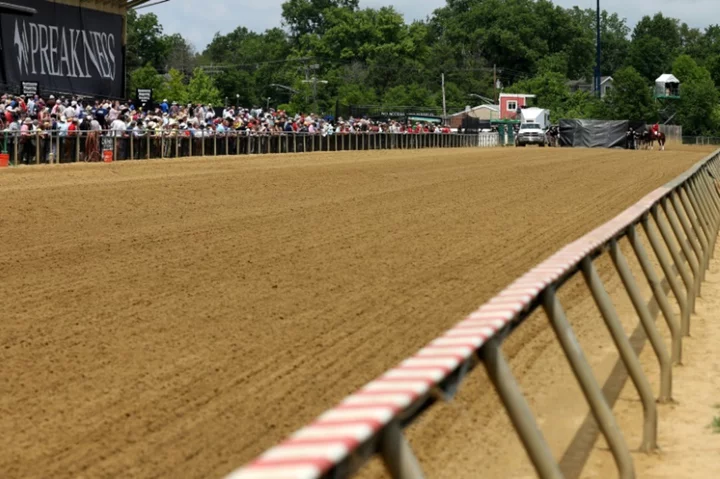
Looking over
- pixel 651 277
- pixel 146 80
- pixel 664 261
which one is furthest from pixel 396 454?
pixel 146 80

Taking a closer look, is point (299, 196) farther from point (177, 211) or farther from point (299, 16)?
point (299, 16)

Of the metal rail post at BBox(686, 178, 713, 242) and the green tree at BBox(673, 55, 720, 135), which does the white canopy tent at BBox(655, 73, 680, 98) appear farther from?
the metal rail post at BBox(686, 178, 713, 242)

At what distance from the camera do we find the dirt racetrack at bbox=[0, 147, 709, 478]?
6512 mm

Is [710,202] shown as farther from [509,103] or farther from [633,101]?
[509,103]

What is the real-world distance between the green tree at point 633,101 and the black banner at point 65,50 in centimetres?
6078

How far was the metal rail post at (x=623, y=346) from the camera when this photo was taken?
5.79m

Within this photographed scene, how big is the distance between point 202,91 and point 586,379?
108009 millimetres

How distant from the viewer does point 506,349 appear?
894 centimetres

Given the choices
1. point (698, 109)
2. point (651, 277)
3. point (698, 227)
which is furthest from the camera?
point (698, 109)

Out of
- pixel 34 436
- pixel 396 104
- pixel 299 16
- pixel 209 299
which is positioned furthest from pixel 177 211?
pixel 299 16

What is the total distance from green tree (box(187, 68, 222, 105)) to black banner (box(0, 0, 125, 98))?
66439 millimetres

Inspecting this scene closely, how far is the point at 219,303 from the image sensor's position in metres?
10.4

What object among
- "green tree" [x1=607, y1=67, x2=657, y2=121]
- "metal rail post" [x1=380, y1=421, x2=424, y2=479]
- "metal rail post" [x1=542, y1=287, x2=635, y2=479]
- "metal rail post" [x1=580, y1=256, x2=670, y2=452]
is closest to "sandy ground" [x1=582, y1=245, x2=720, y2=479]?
"metal rail post" [x1=580, y1=256, x2=670, y2=452]

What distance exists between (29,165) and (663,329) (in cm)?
1987
